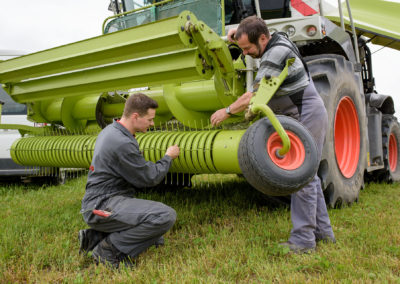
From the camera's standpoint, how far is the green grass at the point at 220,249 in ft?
6.69

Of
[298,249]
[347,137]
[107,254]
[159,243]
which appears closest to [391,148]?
[347,137]

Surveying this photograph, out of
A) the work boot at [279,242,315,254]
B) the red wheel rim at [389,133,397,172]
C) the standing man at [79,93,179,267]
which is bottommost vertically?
the red wheel rim at [389,133,397,172]

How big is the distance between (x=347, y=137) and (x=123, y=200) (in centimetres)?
269

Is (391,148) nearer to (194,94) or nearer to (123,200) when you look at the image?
(194,94)

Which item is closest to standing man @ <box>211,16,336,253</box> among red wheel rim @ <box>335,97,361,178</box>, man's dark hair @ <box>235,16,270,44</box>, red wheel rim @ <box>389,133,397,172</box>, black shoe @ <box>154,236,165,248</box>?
man's dark hair @ <box>235,16,270,44</box>

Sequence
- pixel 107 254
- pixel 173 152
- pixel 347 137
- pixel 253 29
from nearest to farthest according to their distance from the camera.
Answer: pixel 107 254, pixel 253 29, pixel 173 152, pixel 347 137

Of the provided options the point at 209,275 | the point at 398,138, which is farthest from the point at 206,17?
the point at 398,138

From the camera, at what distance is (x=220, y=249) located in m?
2.37

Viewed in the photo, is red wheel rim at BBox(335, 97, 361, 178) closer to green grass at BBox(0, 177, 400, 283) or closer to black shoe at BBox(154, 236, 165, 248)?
green grass at BBox(0, 177, 400, 283)

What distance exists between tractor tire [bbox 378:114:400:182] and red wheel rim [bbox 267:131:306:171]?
135 inches

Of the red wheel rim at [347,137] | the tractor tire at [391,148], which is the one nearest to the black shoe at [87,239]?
the red wheel rim at [347,137]

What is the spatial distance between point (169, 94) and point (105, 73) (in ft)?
2.16

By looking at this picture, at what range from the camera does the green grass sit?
204 cm

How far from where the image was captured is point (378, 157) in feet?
15.1
